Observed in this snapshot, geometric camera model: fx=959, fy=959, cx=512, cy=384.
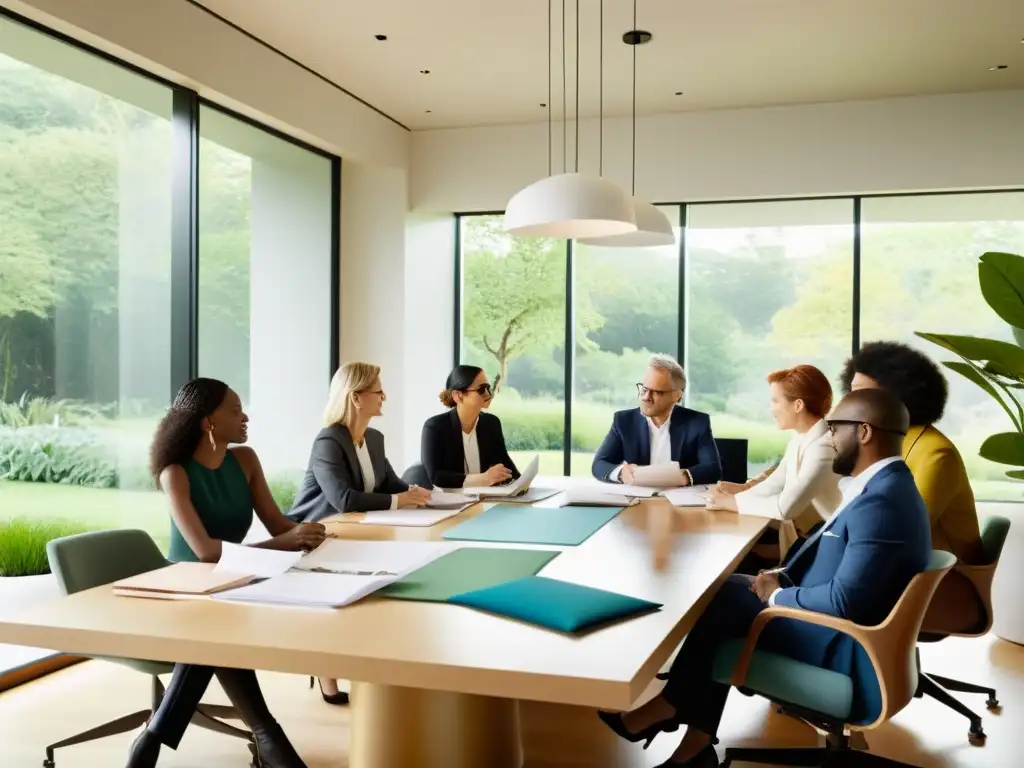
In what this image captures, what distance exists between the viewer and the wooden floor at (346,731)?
3334 millimetres

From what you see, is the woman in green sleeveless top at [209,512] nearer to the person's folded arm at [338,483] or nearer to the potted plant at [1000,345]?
the person's folded arm at [338,483]

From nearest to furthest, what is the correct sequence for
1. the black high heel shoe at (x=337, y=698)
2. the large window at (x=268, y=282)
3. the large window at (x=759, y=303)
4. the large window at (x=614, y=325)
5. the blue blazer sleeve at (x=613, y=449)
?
the black high heel shoe at (x=337, y=698) < the blue blazer sleeve at (x=613, y=449) < the large window at (x=268, y=282) < the large window at (x=759, y=303) < the large window at (x=614, y=325)

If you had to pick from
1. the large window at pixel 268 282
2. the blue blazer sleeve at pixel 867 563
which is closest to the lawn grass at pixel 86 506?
the large window at pixel 268 282

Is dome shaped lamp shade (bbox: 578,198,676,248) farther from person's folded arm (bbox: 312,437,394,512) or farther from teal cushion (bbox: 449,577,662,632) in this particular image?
teal cushion (bbox: 449,577,662,632)

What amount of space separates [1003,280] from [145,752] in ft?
8.35

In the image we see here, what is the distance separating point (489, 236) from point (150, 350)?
348 cm

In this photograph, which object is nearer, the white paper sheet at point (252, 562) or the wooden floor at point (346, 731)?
the white paper sheet at point (252, 562)

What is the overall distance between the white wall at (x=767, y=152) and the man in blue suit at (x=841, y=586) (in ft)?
14.8

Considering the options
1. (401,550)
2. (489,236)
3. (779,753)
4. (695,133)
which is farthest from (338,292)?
(779,753)

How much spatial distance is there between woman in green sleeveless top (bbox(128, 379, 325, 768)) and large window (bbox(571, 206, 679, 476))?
4.38 metres

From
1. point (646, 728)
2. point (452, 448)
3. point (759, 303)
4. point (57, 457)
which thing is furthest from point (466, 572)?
point (759, 303)

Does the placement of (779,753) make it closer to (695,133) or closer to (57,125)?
(57,125)

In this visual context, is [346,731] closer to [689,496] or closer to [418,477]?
[418,477]

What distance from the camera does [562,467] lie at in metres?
7.67
